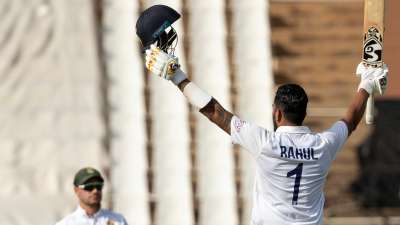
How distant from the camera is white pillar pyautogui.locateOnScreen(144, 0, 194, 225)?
37.8 feet

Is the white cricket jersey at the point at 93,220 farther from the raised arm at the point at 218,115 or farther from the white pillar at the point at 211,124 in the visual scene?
the white pillar at the point at 211,124

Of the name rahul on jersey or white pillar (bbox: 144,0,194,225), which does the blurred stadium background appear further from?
the name rahul on jersey

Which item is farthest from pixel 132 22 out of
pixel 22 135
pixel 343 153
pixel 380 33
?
pixel 380 33

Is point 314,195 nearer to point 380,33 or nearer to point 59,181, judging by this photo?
point 380,33

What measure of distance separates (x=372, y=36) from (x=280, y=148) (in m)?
0.83

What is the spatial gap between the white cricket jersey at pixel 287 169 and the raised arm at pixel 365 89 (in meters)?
0.24

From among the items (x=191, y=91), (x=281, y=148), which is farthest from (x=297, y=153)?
(x=191, y=91)

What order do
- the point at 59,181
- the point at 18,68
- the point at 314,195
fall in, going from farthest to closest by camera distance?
1. the point at 18,68
2. the point at 59,181
3. the point at 314,195

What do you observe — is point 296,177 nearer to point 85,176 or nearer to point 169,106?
point 85,176

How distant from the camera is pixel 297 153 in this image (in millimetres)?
5094

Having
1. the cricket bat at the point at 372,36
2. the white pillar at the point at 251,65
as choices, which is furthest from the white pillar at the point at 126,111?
the cricket bat at the point at 372,36

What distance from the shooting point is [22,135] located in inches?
470

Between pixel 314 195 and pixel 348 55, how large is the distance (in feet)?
25.5

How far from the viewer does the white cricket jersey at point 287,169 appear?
5.04m
